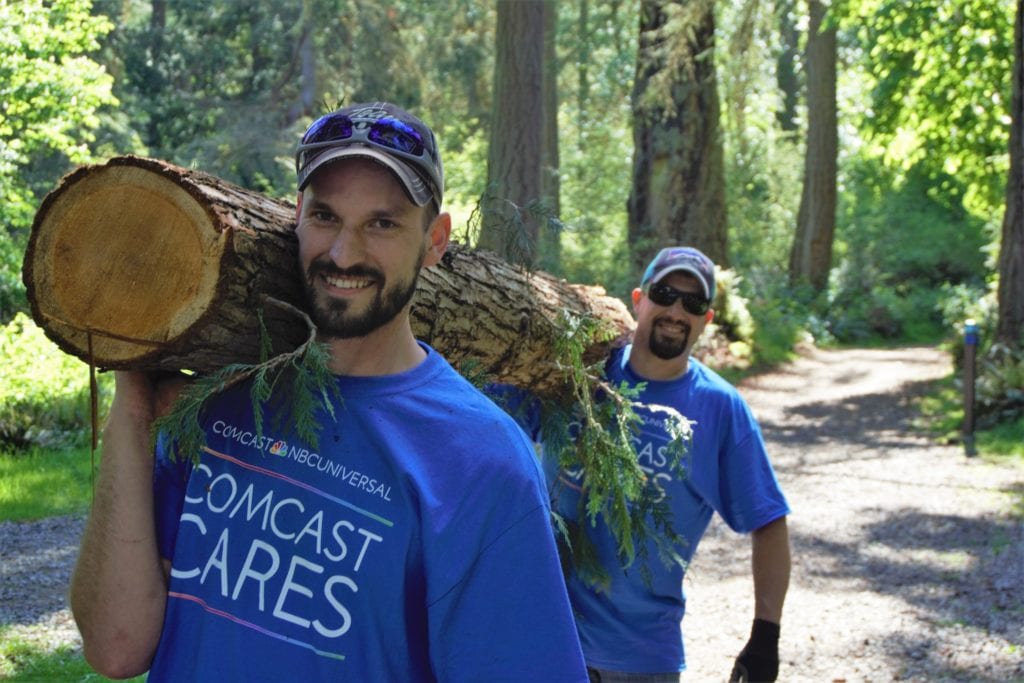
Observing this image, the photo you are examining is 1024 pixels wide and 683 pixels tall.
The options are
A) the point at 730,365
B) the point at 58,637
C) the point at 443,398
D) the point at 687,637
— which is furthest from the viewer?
the point at 730,365

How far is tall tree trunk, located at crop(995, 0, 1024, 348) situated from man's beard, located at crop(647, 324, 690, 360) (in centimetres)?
1081

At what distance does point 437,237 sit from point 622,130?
30.6 meters

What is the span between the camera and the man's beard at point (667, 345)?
13.8 feet

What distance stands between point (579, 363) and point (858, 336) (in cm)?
2701

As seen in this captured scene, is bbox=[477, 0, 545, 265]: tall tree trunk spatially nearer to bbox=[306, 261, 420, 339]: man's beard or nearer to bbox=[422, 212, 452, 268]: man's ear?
bbox=[422, 212, 452, 268]: man's ear

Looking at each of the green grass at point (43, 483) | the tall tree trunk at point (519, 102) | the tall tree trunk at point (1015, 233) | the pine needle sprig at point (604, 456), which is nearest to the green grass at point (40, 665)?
the green grass at point (43, 483)

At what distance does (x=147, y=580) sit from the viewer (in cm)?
210

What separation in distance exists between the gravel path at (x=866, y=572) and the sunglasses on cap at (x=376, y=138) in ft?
10.8

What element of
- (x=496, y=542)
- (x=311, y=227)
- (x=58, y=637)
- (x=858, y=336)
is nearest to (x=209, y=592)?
(x=496, y=542)

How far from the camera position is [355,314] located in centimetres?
221

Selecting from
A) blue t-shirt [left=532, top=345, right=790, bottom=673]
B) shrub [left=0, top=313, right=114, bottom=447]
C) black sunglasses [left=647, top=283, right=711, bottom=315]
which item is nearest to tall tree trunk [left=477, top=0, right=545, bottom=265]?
shrub [left=0, top=313, right=114, bottom=447]

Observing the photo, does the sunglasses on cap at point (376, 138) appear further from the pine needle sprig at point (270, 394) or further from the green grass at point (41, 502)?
the green grass at point (41, 502)

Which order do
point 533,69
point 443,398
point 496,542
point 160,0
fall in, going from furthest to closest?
point 160,0 → point 533,69 → point 443,398 → point 496,542

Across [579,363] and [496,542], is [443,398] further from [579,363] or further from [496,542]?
[579,363]
